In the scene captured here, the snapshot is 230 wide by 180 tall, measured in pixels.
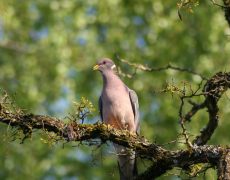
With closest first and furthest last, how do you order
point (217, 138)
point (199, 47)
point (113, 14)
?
point (217, 138) < point (199, 47) < point (113, 14)

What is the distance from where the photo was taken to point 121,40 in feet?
55.7

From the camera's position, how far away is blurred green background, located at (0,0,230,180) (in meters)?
15.2

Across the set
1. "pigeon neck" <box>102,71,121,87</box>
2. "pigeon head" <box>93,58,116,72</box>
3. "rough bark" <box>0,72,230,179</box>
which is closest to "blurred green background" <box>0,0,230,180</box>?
"pigeon head" <box>93,58,116,72</box>

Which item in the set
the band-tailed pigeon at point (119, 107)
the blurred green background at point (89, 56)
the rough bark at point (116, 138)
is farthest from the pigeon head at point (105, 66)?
the blurred green background at point (89, 56)

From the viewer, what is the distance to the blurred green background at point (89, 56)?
1521 cm

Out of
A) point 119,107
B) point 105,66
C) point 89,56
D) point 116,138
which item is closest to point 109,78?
point 105,66

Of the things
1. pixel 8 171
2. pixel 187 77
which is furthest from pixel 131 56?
pixel 8 171

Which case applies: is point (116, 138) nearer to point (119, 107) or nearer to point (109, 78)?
point (119, 107)

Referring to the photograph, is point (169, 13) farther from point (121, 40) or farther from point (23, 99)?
point (23, 99)

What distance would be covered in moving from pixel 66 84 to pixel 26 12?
2.99 meters

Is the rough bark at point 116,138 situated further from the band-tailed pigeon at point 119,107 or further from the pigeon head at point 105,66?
the pigeon head at point 105,66

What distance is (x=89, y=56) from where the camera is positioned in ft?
56.9

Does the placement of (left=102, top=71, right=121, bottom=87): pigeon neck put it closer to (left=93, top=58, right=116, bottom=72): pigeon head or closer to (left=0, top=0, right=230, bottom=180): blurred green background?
(left=93, top=58, right=116, bottom=72): pigeon head

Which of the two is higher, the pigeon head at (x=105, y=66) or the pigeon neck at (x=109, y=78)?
the pigeon head at (x=105, y=66)
